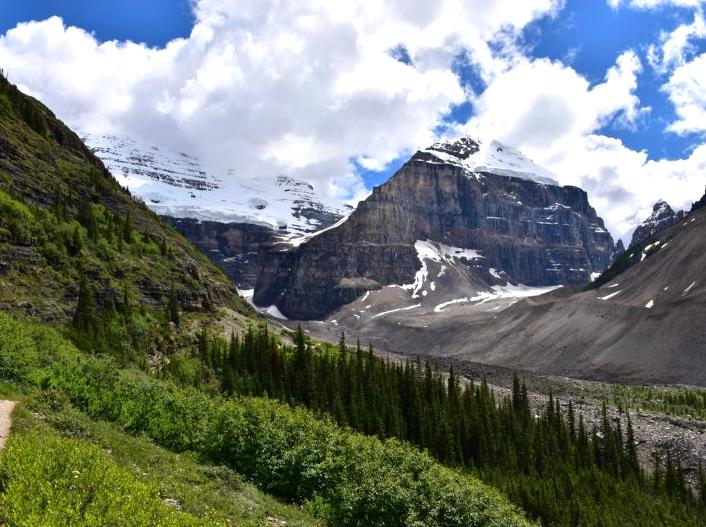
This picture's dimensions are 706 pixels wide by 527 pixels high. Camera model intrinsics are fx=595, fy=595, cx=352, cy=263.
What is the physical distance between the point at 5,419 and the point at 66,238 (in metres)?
69.6

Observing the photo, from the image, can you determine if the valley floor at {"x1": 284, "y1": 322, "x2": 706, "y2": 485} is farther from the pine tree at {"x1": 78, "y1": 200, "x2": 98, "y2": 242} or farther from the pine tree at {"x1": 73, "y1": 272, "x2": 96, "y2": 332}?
the pine tree at {"x1": 78, "y1": 200, "x2": 98, "y2": 242}

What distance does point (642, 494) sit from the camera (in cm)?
7681

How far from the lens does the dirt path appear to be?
18453 millimetres

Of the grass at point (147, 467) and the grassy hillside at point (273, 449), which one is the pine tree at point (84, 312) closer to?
the grassy hillside at point (273, 449)

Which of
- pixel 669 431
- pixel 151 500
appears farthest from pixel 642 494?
pixel 151 500

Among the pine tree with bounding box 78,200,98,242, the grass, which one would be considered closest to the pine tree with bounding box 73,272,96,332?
the pine tree with bounding box 78,200,98,242

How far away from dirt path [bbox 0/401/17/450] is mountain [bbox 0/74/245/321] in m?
46.4

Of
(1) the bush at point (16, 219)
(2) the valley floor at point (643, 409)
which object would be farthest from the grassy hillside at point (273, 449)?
(2) the valley floor at point (643, 409)

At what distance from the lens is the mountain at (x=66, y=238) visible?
72.1 m

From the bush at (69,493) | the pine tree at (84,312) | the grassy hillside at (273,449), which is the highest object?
the pine tree at (84,312)

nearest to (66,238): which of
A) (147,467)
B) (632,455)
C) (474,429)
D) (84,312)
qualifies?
(84,312)

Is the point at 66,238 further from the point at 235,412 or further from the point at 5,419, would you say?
the point at 5,419

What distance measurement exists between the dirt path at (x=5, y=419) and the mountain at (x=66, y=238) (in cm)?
4637

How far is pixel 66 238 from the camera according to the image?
83.6 meters
